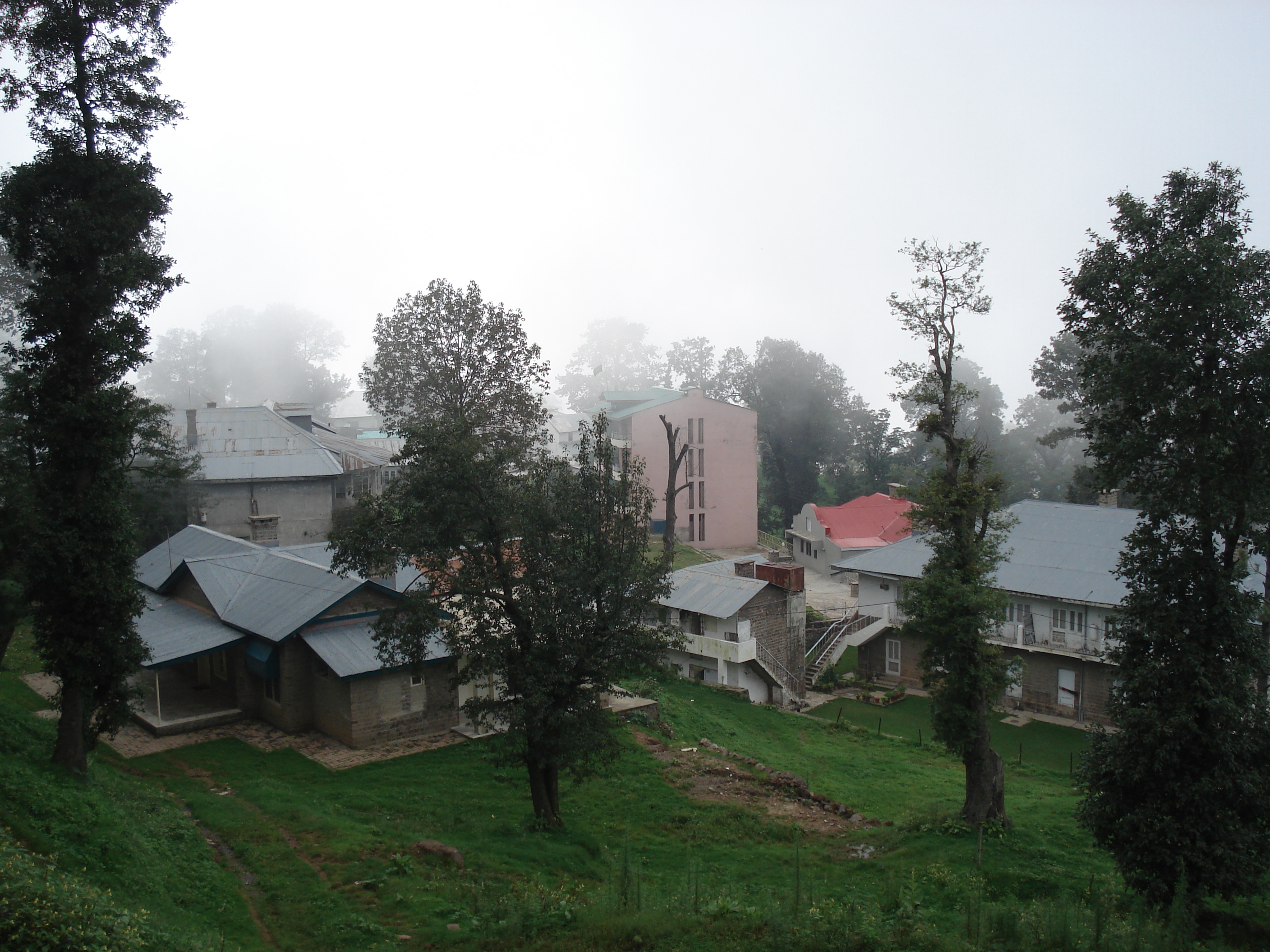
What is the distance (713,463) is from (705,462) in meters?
0.72

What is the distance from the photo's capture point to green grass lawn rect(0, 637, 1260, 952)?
10.4 meters

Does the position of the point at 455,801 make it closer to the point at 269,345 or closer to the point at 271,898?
the point at 271,898

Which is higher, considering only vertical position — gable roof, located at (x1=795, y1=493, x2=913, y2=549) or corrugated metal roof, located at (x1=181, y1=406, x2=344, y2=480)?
corrugated metal roof, located at (x1=181, y1=406, x2=344, y2=480)

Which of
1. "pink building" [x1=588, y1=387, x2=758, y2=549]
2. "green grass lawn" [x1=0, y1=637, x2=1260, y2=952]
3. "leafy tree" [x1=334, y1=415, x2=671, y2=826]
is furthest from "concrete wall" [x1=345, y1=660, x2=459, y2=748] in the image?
"pink building" [x1=588, y1=387, x2=758, y2=549]

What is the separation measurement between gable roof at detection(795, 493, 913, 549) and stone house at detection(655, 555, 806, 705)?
77.7 ft

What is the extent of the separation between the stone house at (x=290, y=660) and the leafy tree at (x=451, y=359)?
6.47m

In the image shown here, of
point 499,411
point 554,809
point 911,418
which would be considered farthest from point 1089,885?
point 911,418

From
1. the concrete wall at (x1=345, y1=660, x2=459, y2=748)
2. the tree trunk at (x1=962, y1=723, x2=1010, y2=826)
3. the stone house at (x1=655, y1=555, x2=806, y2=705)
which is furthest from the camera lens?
the stone house at (x1=655, y1=555, x2=806, y2=705)

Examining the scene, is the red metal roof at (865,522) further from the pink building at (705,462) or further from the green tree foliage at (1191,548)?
the green tree foliage at (1191,548)

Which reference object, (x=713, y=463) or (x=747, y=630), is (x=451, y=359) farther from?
(x=713, y=463)

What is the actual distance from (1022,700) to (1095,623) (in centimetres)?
390

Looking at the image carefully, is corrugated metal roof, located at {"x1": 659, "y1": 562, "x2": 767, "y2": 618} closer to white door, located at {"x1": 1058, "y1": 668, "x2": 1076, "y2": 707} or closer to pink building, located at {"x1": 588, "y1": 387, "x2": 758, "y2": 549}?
white door, located at {"x1": 1058, "y1": 668, "x2": 1076, "y2": 707}

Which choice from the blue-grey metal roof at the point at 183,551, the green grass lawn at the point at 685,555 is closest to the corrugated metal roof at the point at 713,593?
the green grass lawn at the point at 685,555

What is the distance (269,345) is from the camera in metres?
108
